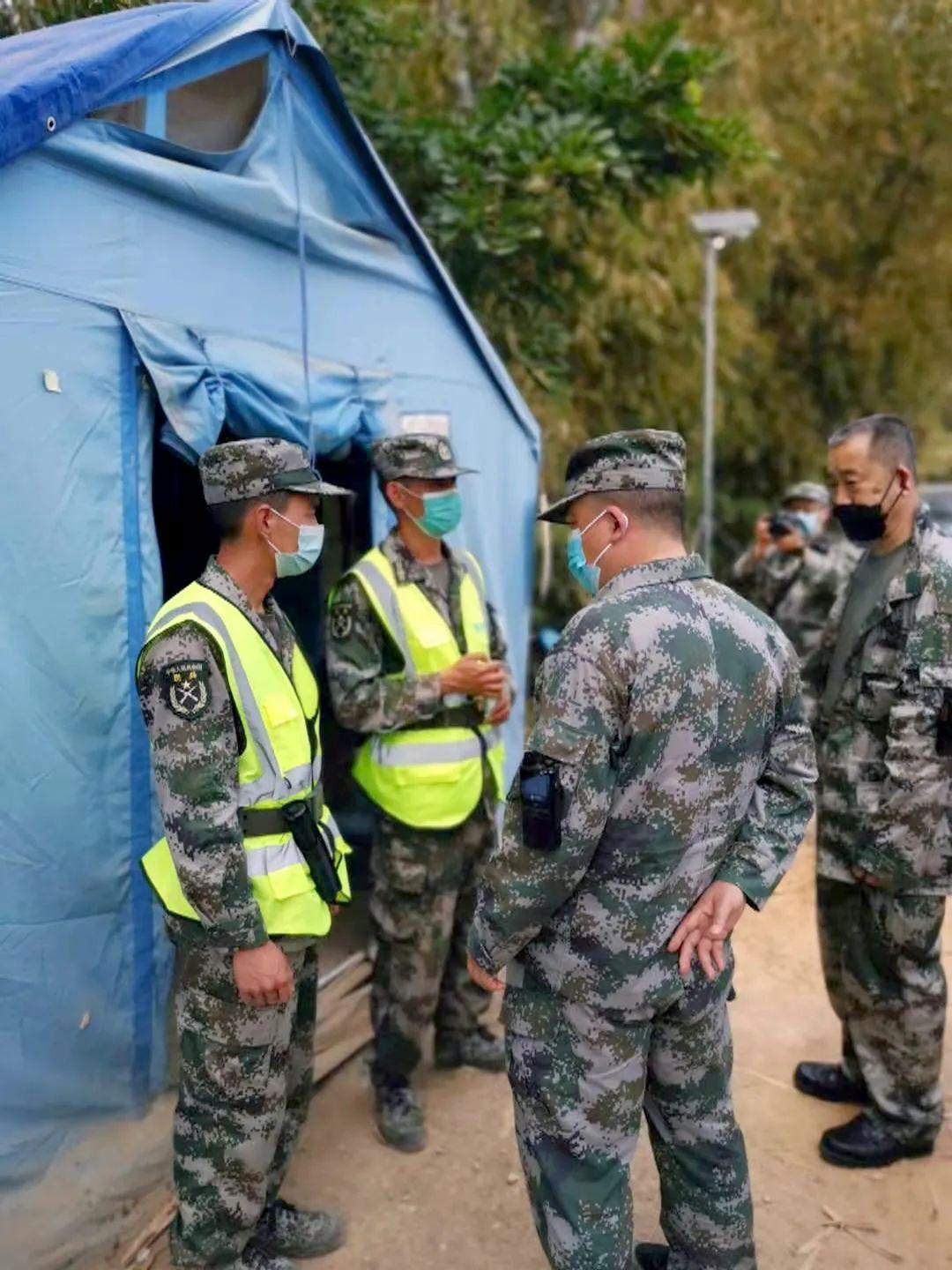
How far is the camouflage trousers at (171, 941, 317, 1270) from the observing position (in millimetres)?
2236

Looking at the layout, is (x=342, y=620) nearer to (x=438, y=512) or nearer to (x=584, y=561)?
(x=438, y=512)

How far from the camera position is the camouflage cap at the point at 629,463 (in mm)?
2031

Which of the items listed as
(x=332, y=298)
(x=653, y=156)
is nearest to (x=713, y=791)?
(x=332, y=298)

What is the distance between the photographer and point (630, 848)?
1987 millimetres

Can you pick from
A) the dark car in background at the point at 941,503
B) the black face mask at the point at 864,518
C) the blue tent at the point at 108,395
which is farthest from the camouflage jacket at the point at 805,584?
the dark car in background at the point at 941,503

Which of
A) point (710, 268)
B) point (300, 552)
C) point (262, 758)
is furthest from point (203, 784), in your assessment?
point (710, 268)

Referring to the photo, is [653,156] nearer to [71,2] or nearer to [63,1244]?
[71,2]

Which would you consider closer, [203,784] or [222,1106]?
[203,784]

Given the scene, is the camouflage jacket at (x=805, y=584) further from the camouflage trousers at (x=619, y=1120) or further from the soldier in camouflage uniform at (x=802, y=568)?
the camouflage trousers at (x=619, y=1120)

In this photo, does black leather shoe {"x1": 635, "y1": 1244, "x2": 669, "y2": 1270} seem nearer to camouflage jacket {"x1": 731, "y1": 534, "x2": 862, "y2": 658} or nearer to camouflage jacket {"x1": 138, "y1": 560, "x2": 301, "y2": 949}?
camouflage jacket {"x1": 138, "y1": 560, "x2": 301, "y2": 949}

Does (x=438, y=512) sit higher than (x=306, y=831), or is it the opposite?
(x=438, y=512)

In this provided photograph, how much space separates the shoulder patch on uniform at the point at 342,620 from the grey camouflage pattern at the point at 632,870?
3.53 feet

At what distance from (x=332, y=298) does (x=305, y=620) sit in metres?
1.30

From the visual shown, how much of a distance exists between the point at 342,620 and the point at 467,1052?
4.87 feet
